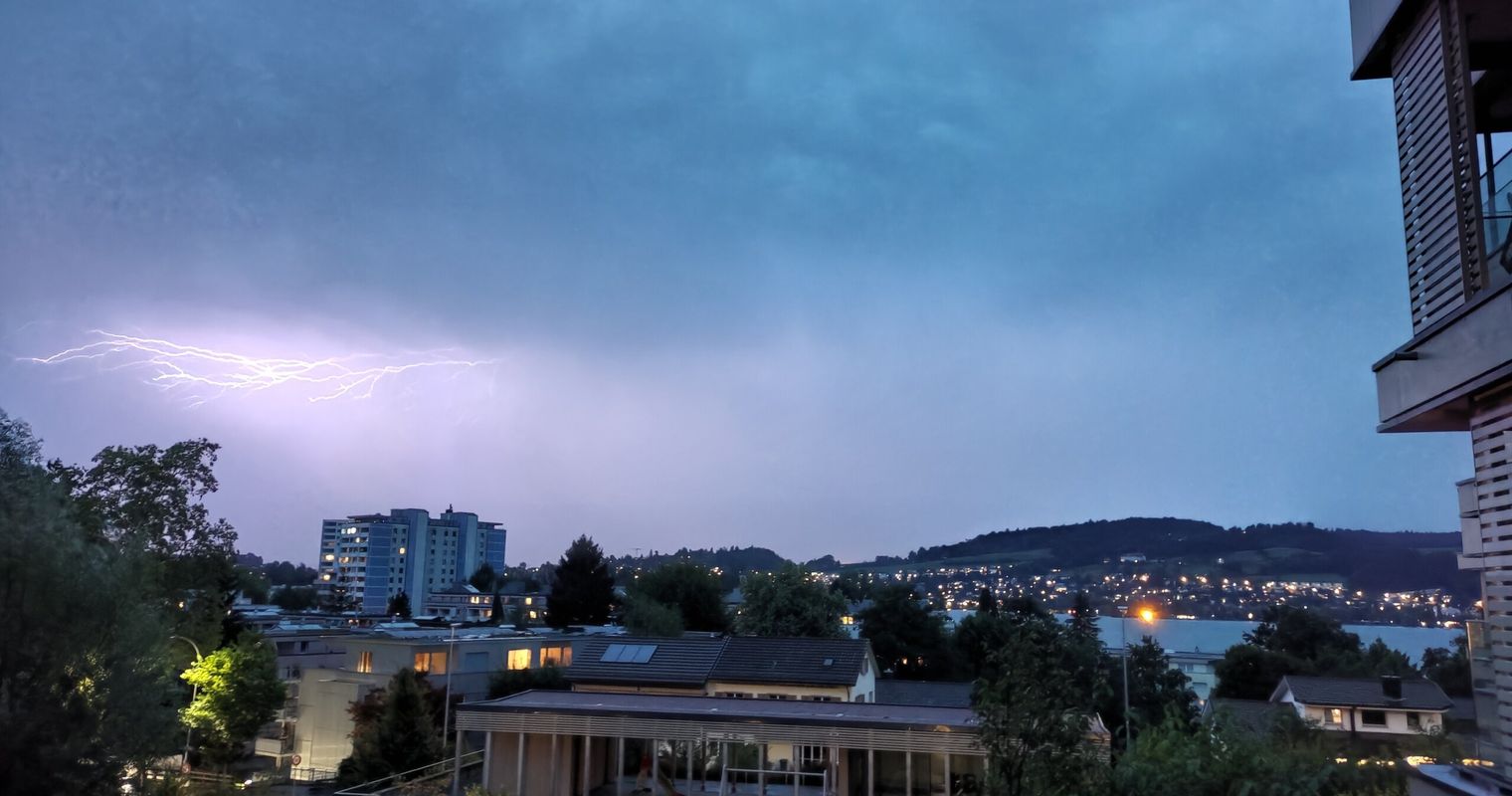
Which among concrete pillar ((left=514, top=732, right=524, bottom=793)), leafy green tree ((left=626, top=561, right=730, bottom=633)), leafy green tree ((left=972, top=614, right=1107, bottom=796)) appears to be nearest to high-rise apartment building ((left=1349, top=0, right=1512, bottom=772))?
leafy green tree ((left=972, top=614, right=1107, bottom=796))

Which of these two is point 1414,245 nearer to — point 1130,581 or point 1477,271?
point 1477,271

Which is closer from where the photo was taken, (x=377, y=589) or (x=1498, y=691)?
(x=1498, y=691)

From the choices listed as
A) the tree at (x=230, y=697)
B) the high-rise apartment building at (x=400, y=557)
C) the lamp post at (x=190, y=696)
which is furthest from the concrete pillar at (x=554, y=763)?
the high-rise apartment building at (x=400, y=557)

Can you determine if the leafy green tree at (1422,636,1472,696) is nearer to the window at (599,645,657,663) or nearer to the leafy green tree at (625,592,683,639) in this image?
the leafy green tree at (625,592,683,639)

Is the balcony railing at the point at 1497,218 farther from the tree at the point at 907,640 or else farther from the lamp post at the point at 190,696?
the tree at the point at 907,640

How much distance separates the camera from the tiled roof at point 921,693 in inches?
1604

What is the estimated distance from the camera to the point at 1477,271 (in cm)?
796

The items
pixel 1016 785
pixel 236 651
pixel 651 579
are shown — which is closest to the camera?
pixel 1016 785

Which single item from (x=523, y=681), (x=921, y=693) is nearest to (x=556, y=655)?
(x=523, y=681)

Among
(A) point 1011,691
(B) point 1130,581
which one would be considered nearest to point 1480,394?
(A) point 1011,691

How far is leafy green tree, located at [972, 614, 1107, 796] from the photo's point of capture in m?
13.4

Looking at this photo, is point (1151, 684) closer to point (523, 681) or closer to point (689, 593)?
point (689, 593)

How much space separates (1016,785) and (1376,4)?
1075 cm

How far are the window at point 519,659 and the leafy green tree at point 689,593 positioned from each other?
72.7 feet
